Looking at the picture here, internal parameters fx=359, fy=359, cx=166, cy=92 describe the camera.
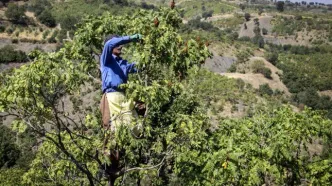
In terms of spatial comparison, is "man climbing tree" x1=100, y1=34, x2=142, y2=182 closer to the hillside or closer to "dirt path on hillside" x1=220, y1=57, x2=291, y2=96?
the hillside

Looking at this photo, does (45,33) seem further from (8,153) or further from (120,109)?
(120,109)

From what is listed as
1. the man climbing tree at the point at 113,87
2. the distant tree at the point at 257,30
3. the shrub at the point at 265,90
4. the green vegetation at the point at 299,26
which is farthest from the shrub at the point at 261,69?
the man climbing tree at the point at 113,87

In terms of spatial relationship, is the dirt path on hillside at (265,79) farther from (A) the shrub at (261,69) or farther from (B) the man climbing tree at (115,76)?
(B) the man climbing tree at (115,76)

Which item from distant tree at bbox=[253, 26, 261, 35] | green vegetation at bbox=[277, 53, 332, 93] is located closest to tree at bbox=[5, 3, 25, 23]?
green vegetation at bbox=[277, 53, 332, 93]

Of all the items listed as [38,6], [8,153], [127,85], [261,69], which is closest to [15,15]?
[38,6]

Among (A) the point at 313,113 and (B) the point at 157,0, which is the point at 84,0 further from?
(B) the point at 157,0

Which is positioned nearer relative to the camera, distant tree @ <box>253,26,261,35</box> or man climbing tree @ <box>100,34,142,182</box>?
man climbing tree @ <box>100,34,142,182</box>

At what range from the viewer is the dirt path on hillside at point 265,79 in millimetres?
45156

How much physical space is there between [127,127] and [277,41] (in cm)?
8774

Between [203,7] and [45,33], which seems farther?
[203,7]

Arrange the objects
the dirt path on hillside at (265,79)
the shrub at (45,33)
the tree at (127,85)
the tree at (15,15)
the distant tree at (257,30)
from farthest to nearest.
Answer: the distant tree at (257,30), the tree at (15,15), the dirt path on hillside at (265,79), the shrub at (45,33), the tree at (127,85)

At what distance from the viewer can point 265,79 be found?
48.7m

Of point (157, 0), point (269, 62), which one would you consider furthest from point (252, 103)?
point (157, 0)

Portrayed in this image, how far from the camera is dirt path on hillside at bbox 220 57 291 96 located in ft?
148
